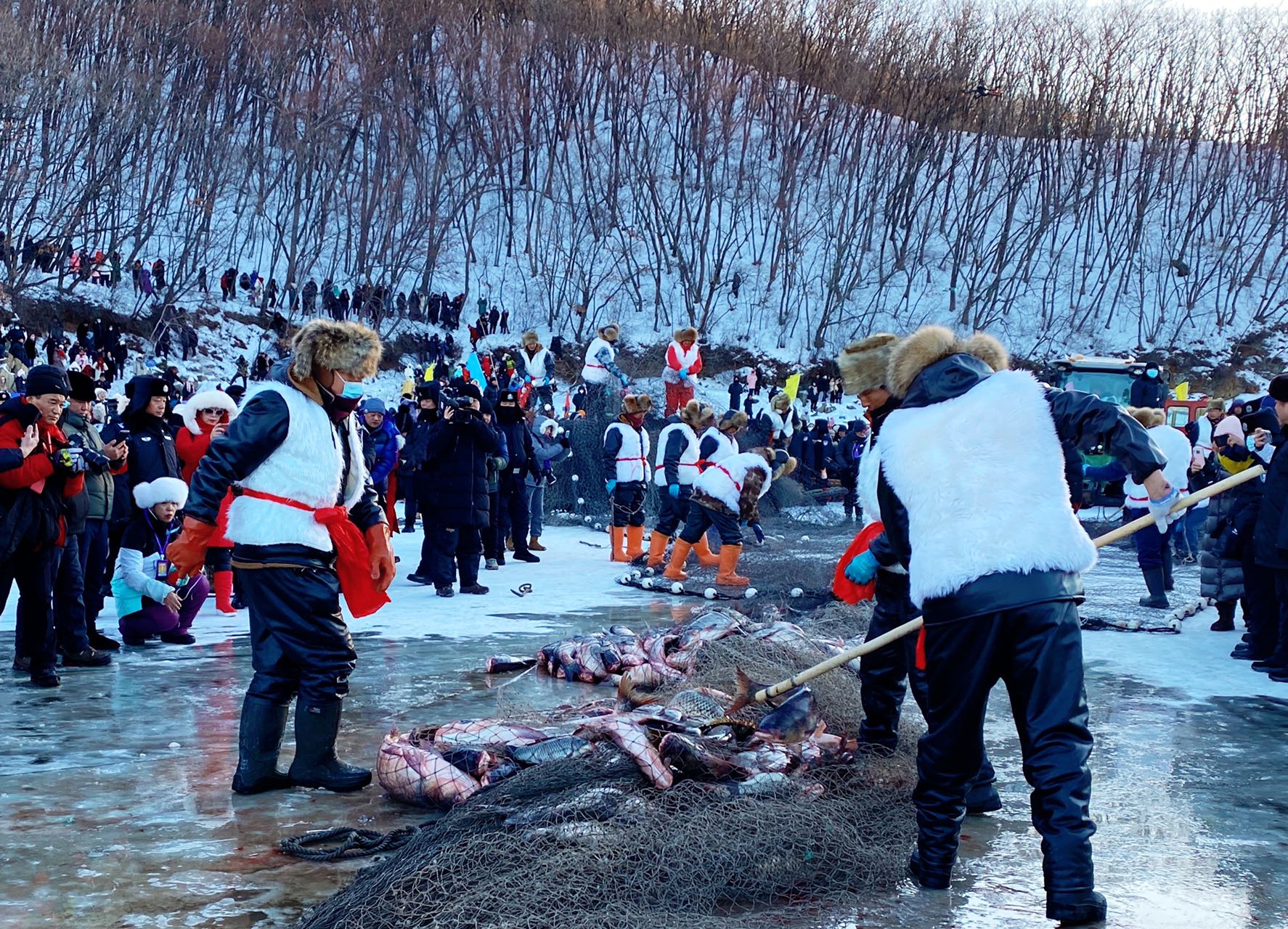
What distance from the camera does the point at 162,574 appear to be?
8445 millimetres

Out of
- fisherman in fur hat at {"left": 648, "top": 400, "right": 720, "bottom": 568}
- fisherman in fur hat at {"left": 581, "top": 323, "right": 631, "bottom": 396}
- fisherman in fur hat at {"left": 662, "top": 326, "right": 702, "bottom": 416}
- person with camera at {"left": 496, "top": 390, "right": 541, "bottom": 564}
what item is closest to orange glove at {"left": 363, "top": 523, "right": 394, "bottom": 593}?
fisherman in fur hat at {"left": 648, "top": 400, "right": 720, "bottom": 568}

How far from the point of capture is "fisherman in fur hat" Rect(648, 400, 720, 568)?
12.6 meters

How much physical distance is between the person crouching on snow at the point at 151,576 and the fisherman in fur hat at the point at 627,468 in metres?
5.58

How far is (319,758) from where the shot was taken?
5.14m

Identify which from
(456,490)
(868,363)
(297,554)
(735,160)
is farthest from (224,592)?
(735,160)

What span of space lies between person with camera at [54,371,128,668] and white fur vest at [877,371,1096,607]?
528 centimetres

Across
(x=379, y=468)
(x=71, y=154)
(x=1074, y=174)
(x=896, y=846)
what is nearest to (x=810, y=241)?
(x=1074, y=174)

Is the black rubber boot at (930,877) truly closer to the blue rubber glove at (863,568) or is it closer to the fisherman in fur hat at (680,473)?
the blue rubber glove at (863,568)

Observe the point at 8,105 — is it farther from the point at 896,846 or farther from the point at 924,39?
the point at 896,846

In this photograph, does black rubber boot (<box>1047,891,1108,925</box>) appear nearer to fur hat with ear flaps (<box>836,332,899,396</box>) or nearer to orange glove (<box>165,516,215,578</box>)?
fur hat with ear flaps (<box>836,332,899,396</box>)

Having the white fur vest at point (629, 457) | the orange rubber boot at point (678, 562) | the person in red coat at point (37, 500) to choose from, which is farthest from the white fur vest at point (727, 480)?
the person in red coat at point (37, 500)

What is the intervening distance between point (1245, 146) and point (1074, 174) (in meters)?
5.56

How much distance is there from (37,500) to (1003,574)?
5.42m

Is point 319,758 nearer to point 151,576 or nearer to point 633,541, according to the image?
point 151,576
